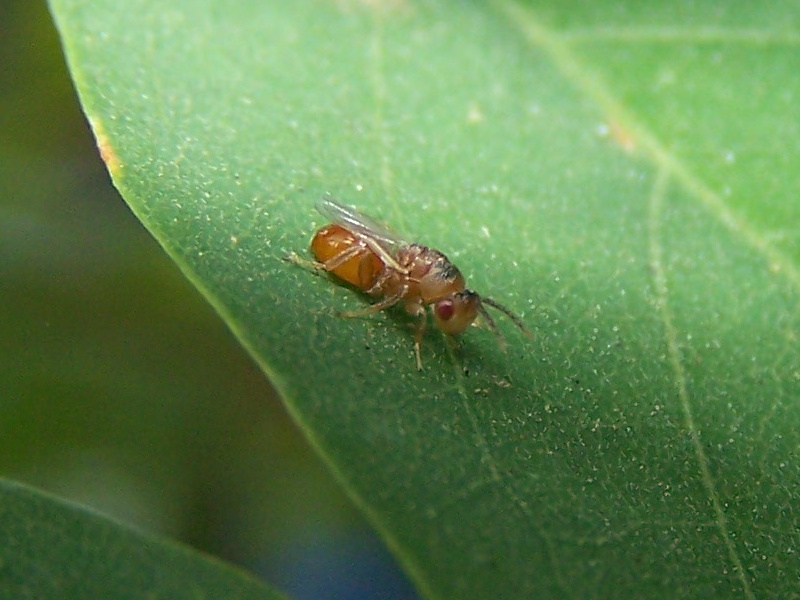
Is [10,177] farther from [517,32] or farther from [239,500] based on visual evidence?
[517,32]

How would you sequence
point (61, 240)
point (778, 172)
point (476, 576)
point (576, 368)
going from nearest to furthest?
point (476, 576) < point (576, 368) < point (778, 172) < point (61, 240)

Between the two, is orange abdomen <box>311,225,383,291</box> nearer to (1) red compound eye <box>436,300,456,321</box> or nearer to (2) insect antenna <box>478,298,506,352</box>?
(1) red compound eye <box>436,300,456,321</box>

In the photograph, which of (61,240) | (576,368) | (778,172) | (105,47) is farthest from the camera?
(61,240)

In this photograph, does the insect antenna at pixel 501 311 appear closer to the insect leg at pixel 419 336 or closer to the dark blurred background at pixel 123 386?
the insect leg at pixel 419 336

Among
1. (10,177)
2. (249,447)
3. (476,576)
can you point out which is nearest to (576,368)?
(476,576)

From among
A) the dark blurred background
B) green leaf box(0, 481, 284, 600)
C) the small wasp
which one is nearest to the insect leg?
the small wasp

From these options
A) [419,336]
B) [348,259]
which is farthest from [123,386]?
[419,336]

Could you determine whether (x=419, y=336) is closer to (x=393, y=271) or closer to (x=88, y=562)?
(x=393, y=271)
